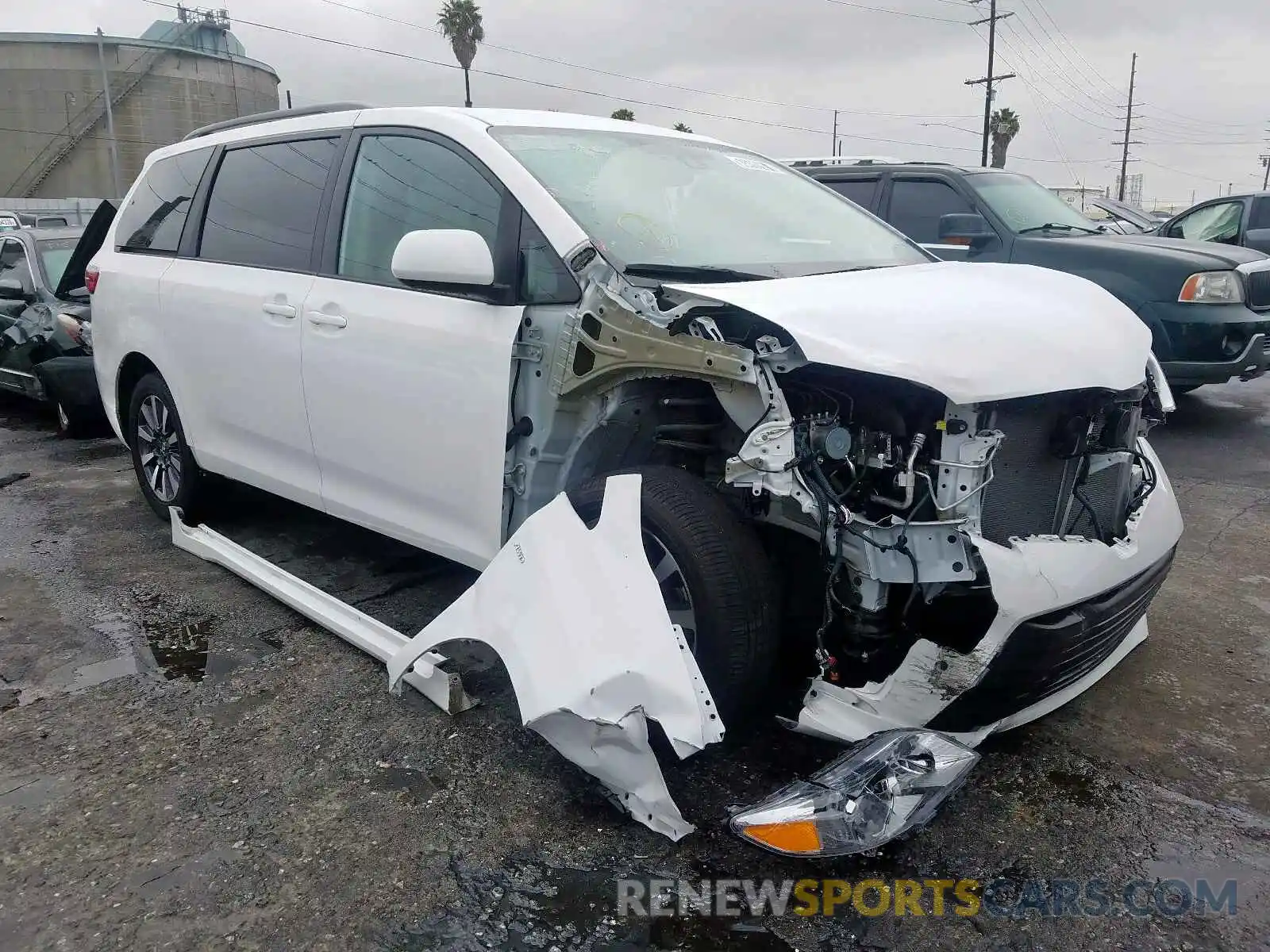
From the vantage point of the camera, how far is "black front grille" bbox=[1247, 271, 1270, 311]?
21.7 ft

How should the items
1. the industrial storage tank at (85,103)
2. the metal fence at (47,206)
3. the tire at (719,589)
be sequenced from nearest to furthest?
the tire at (719,589) < the metal fence at (47,206) < the industrial storage tank at (85,103)

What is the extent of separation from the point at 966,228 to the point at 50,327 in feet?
21.4

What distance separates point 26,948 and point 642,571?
153 cm

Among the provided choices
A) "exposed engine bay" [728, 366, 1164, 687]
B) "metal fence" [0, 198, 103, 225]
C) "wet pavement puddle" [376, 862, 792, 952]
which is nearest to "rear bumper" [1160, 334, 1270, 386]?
"exposed engine bay" [728, 366, 1164, 687]

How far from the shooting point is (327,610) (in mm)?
3619

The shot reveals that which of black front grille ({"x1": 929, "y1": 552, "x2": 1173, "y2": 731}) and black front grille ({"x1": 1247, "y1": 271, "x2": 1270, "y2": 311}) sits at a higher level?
black front grille ({"x1": 1247, "y1": 271, "x2": 1270, "y2": 311})

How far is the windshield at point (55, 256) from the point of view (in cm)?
752

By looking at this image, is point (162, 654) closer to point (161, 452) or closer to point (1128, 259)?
point (161, 452)

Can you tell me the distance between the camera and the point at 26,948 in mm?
2066

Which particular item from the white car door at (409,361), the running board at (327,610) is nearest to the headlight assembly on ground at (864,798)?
the running board at (327,610)

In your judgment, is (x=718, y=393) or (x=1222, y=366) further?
(x=1222, y=366)

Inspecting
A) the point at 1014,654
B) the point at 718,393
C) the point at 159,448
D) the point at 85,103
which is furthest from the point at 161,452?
the point at 85,103

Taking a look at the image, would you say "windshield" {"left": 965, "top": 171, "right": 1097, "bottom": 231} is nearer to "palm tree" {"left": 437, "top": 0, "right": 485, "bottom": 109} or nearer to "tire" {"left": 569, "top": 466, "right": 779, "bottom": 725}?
"tire" {"left": 569, "top": 466, "right": 779, "bottom": 725}

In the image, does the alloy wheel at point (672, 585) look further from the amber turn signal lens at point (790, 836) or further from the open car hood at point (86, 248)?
the open car hood at point (86, 248)
